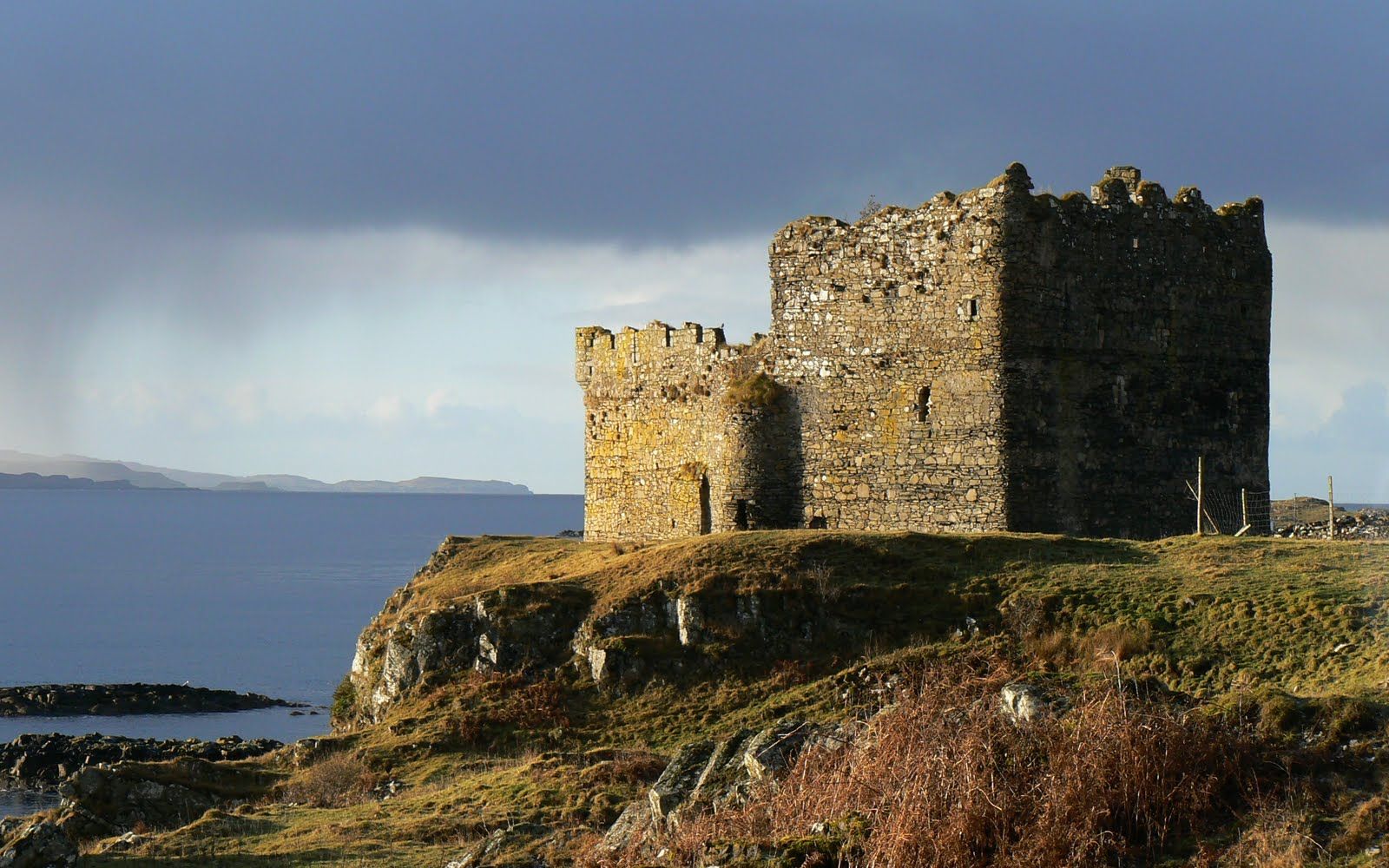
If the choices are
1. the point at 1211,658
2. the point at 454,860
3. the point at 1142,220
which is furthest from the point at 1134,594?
the point at 454,860

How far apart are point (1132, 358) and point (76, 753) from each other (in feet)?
98.1

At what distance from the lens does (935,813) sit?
43.6ft

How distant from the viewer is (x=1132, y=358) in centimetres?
3272

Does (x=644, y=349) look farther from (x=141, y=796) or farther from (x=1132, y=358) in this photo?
(x=141, y=796)

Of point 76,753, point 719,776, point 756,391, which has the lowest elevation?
point 76,753

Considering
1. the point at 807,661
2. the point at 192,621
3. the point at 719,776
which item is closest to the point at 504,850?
the point at 719,776

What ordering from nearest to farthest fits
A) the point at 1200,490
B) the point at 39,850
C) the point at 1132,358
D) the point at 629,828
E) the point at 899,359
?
the point at 629,828
the point at 39,850
the point at 1200,490
the point at 899,359
the point at 1132,358

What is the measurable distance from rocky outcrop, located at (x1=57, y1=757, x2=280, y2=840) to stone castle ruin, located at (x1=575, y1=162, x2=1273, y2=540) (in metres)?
13.2

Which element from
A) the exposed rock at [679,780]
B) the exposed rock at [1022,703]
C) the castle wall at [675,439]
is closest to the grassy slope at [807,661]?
the exposed rock at [679,780]

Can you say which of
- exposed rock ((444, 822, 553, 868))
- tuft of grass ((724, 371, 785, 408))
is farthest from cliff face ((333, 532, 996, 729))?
exposed rock ((444, 822, 553, 868))

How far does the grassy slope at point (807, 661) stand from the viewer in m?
20.4

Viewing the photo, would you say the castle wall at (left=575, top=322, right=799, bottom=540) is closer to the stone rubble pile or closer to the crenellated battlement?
the crenellated battlement

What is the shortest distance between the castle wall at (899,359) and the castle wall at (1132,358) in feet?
1.88

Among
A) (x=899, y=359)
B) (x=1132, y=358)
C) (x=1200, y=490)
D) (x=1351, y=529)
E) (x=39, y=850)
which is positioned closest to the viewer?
(x=39, y=850)
